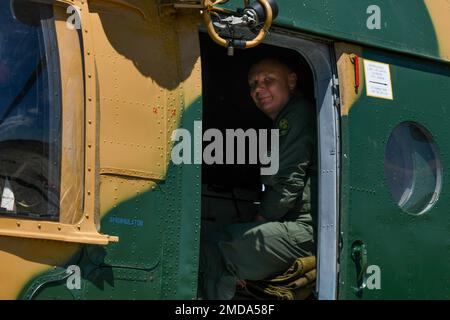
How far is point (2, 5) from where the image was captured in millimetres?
4105

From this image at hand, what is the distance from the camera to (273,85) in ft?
18.6

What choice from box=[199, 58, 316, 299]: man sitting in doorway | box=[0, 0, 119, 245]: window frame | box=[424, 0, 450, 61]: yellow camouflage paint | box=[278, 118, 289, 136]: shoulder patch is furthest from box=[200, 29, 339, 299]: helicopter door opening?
box=[0, 0, 119, 245]: window frame

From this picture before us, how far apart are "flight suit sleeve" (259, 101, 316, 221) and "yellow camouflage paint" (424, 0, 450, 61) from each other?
3.54 feet

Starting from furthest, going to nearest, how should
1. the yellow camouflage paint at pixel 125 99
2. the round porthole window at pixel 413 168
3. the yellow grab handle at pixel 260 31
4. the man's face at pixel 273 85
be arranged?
the man's face at pixel 273 85 → the round porthole window at pixel 413 168 → the yellow grab handle at pixel 260 31 → the yellow camouflage paint at pixel 125 99

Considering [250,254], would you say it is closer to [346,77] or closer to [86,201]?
[346,77]

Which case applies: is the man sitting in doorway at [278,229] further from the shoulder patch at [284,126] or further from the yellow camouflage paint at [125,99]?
the yellow camouflage paint at [125,99]

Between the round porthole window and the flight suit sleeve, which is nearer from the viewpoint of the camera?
the flight suit sleeve

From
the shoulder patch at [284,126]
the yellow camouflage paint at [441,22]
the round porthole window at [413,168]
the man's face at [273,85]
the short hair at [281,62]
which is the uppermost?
the yellow camouflage paint at [441,22]

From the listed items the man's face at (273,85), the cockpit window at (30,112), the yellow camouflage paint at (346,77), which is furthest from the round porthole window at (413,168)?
the cockpit window at (30,112)

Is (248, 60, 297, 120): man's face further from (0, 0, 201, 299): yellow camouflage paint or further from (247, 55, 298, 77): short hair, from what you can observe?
(0, 0, 201, 299): yellow camouflage paint

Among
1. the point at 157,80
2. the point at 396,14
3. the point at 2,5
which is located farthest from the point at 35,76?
the point at 396,14

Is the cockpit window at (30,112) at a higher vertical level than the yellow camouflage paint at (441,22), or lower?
lower

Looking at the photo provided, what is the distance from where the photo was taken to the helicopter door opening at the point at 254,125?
5102mm

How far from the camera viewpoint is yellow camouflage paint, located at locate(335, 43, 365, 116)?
5.18 metres
